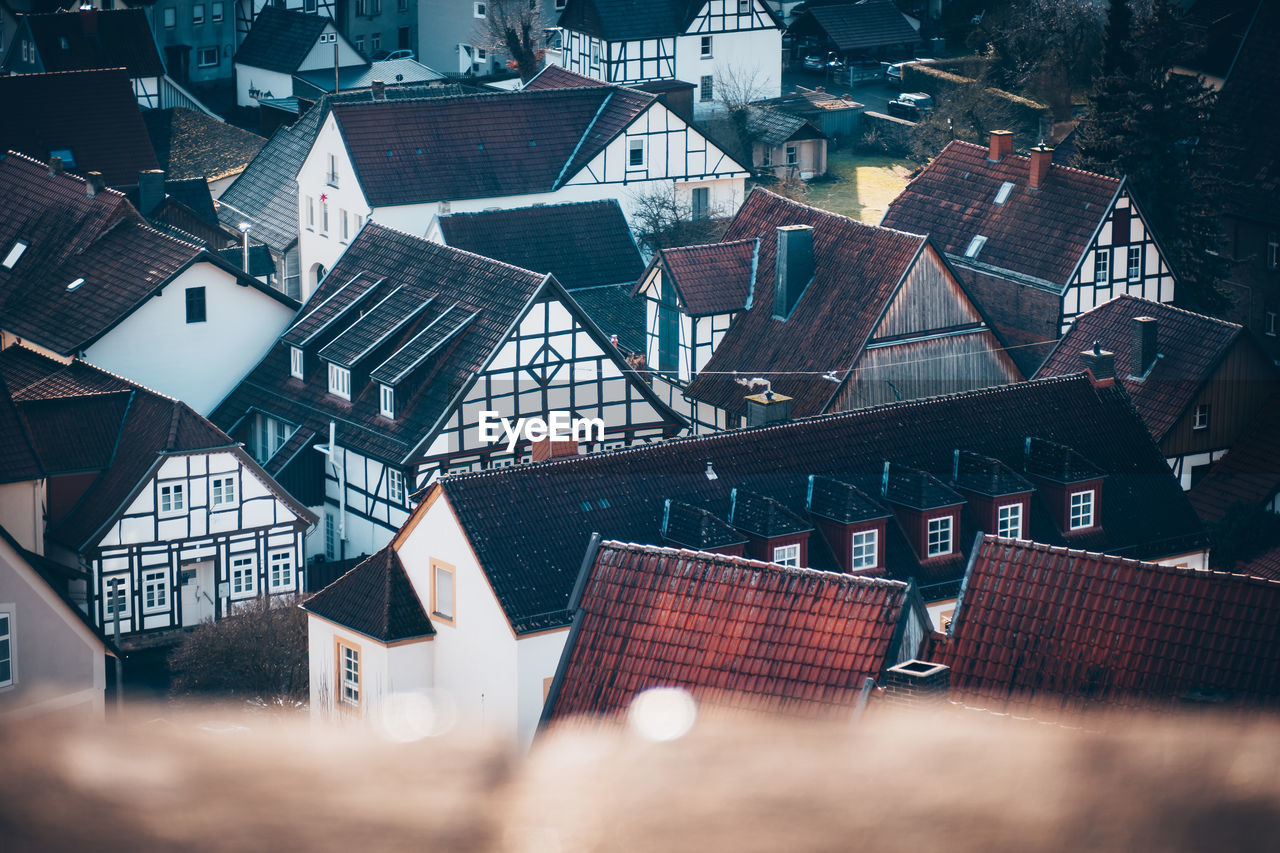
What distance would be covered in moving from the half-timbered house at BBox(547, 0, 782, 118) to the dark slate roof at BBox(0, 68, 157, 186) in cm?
2036

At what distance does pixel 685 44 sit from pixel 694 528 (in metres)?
50.5

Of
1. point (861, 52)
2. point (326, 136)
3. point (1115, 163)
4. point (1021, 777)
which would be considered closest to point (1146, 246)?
point (1115, 163)

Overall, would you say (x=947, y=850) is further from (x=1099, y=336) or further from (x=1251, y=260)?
(x=1251, y=260)

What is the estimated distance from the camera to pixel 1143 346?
129 feet

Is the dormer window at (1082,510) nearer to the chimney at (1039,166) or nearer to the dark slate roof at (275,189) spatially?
the chimney at (1039,166)

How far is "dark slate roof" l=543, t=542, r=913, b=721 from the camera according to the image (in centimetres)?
1742

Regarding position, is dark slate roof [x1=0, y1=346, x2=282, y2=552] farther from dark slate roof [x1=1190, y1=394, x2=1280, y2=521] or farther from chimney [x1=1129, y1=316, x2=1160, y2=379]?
dark slate roof [x1=1190, y1=394, x2=1280, y2=521]

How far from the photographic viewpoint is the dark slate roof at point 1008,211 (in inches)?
1796

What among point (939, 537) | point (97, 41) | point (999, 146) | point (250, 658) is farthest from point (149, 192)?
point (939, 537)

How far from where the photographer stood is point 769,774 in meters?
1.61

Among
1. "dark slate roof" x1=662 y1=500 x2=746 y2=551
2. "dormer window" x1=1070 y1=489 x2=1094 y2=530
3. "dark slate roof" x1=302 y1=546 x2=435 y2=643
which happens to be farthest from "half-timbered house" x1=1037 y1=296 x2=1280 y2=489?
"dark slate roof" x1=302 y1=546 x2=435 y2=643

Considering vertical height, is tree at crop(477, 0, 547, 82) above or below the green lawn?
above

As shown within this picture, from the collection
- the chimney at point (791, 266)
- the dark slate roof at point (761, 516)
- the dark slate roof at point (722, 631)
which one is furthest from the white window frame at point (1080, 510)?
the dark slate roof at point (722, 631)

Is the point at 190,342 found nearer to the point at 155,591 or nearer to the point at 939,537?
the point at 155,591
